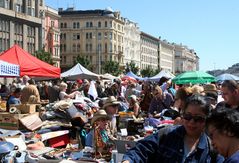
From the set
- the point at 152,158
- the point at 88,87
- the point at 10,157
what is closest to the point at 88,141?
the point at 10,157

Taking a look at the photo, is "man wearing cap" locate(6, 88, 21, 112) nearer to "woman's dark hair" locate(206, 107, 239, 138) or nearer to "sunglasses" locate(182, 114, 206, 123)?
"sunglasses" locate(182, 114, 206, 123)

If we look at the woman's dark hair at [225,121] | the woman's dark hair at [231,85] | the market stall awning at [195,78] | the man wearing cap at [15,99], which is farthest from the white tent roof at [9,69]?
the woman's dark hair at [225,121]

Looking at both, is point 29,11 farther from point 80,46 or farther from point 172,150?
point 172,150

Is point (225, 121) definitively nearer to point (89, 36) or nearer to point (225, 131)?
point (225, 131)

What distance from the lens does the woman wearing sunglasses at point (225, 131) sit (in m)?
2.55

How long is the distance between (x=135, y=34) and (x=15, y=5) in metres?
75.1

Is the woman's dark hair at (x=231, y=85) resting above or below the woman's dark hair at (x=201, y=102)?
above

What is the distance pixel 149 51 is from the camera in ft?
489

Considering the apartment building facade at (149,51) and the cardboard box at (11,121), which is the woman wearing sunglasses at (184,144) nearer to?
the cardboard box at (11,121)

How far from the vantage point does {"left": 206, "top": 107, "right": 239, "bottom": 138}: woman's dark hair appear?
2576 millimetres

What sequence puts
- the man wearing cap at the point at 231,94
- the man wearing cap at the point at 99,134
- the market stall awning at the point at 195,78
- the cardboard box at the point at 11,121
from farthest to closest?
the market stall awning at the point at 195,78 → the cardboard box at the point at 11,121 → the man wearing cap at the point at 99,134 → the man wearing cap at the point at 231,94

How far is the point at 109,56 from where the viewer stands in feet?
370

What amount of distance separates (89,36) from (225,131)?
365ft

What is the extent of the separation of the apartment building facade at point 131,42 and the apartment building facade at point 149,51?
4.09m
